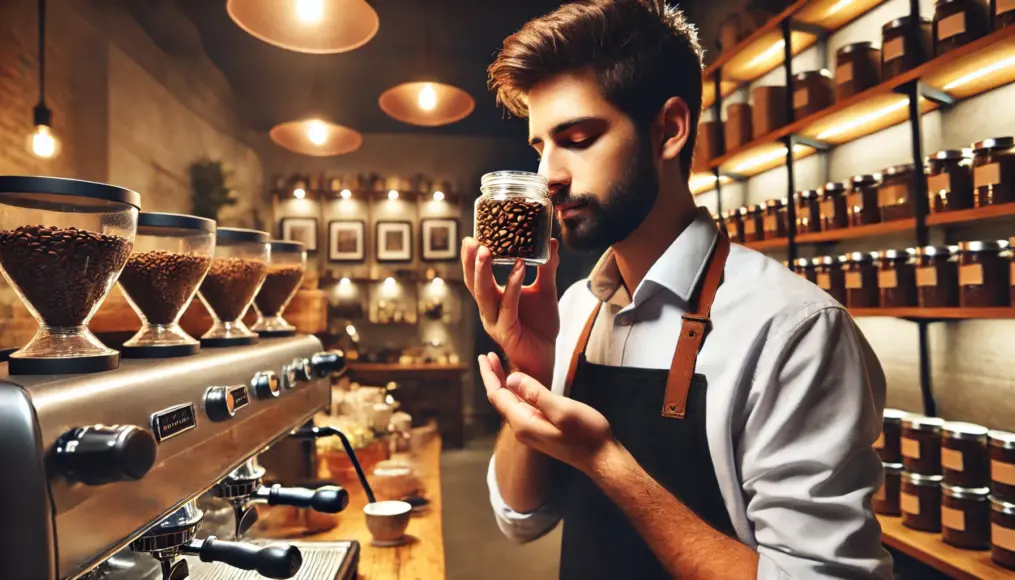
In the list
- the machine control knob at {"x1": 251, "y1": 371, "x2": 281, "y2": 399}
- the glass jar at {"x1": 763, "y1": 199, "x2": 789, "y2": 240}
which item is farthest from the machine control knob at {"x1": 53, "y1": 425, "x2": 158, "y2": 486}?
the glass jar at {"x1": 763, "y1": 199, "x2": 789, "y2": 240}

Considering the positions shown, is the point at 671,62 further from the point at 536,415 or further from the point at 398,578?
the point at 398,578

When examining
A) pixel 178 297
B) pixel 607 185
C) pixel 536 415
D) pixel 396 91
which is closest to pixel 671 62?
pixel 607 185

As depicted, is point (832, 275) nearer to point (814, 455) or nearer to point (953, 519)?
point (953, 519)

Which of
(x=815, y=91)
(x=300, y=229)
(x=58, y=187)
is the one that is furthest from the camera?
(x=300, y=229)

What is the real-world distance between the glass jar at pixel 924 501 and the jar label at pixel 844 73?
1278mm

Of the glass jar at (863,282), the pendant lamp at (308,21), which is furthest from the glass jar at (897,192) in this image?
the pendant lamp at (308,21)

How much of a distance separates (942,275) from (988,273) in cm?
16

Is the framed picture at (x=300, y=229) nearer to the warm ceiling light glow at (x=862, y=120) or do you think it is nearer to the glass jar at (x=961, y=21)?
the warm ceiling light glow at (x=862, y=120)

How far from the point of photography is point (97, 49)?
2.83 meters

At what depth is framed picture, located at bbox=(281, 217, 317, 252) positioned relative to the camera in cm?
623

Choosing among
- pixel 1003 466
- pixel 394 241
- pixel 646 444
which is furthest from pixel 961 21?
pixel 394 241

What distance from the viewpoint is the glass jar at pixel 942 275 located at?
1.72m

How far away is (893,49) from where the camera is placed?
6.18ft

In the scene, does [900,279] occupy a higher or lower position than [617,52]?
lower
